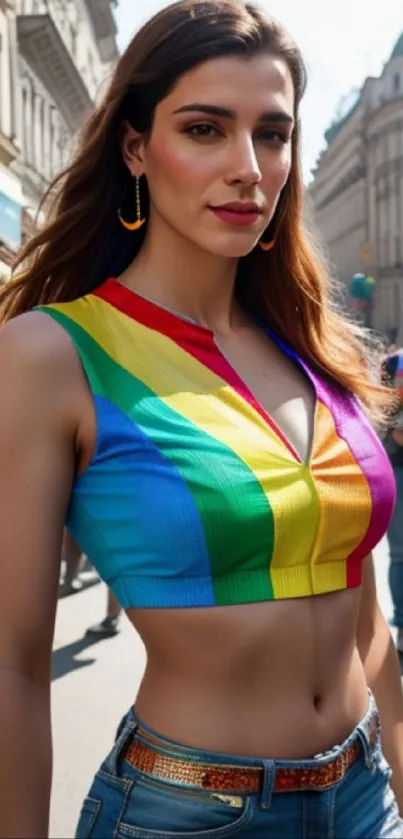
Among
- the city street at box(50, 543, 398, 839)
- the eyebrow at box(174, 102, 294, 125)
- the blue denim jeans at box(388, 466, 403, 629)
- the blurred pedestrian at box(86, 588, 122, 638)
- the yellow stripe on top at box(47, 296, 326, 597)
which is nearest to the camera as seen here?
the yellow stripe on top at box(47, 296, 326, 597)

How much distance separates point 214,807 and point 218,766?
5 cm

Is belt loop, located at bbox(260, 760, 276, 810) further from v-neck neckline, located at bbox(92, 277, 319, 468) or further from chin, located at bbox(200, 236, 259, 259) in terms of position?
chin, located at bbox(200, 236, 259, 259)

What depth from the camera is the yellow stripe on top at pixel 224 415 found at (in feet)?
4.88

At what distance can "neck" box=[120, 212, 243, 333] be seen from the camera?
1.74m

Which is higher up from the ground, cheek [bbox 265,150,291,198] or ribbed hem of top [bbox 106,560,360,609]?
cheek [bbox 265,150,291,198]

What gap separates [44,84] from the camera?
95.1 feet

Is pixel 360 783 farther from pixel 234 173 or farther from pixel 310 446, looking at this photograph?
pixel 234 173

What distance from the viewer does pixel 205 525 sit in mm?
1422

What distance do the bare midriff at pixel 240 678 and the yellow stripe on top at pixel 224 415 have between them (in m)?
0.06

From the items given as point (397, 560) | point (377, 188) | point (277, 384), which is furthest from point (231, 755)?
point (377, 188)

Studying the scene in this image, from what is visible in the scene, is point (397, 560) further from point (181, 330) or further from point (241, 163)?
point (241, 163)

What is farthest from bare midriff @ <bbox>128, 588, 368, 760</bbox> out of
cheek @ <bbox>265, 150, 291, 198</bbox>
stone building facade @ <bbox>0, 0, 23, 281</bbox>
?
stone building facade @ <bbox>0, 0, 23, 281</bbox>

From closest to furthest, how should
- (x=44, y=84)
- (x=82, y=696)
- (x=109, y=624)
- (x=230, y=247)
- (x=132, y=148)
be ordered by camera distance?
(x=230, y=247) < (x=132, y=148) < (x=82, y=696) < (x=109, y=624) < (x=44, y=84)

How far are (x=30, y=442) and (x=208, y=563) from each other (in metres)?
0.28
